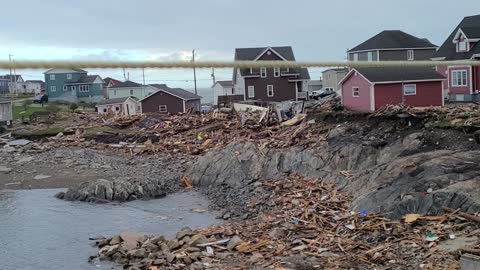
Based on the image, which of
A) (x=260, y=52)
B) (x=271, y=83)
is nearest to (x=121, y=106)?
(x=260, y=52)

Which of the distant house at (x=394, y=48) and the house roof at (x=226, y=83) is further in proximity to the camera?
the house roof at (x=226, y=83)

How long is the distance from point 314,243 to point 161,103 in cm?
4574

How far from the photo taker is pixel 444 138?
18109 mm

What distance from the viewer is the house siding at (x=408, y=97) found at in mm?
31797

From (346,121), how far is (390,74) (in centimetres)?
825

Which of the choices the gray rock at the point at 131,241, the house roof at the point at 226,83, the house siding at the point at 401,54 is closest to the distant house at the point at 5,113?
the house roof at the point at 226,83

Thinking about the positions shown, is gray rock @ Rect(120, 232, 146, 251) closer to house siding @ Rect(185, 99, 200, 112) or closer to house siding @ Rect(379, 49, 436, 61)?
house siding @ Rect(185, 99, 200, 112)

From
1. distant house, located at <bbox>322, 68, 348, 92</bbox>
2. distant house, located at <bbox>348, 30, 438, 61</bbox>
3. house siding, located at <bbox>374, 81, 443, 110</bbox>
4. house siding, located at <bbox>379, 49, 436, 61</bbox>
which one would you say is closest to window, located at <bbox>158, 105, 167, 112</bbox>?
distant house, located at <bbox>348, 30, 438, 61</bbox>

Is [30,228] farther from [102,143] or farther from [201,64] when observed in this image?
[102,143]

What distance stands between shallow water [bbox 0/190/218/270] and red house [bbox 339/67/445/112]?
13.8 m

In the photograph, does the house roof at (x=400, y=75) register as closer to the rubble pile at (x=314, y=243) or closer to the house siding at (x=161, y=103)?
the rubble pile at (x=314, y=243)

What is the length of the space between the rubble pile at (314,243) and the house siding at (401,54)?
4018 centimetres

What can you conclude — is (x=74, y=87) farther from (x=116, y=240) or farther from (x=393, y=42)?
(x=116, y=240)

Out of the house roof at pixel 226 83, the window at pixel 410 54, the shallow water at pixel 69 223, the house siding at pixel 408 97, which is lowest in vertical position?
the shallow water at pixel 69 223
